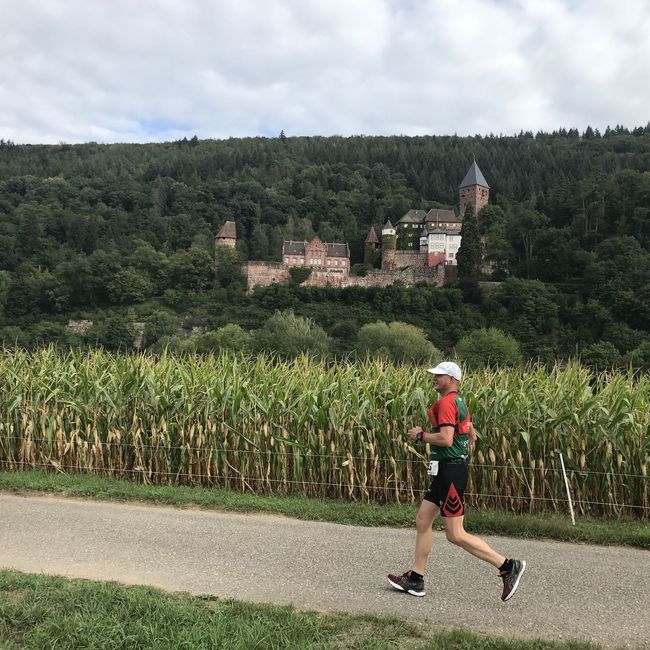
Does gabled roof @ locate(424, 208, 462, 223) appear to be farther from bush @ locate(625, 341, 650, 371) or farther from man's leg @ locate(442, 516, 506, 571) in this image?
man's leg @ locate(442, 516, 506, 571)

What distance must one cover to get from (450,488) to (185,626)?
7.62 ft

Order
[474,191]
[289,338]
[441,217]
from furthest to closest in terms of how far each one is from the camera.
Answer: [474,191], [441,217], [289,338]

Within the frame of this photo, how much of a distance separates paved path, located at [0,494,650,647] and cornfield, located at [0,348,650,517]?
1.48 meters

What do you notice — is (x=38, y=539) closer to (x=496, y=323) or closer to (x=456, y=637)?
(x=456, y=637)

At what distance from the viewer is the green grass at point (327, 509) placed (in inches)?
260

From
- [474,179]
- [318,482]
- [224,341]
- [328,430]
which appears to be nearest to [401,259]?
[474,179]

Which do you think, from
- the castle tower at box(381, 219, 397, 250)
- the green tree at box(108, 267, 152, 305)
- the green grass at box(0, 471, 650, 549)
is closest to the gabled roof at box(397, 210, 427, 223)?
the castle tower at box(381, 219, 397, 250)

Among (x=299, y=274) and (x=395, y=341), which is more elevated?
(x=299, y=274)

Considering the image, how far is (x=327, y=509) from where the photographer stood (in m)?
7.29

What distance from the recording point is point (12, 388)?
32.6 ft

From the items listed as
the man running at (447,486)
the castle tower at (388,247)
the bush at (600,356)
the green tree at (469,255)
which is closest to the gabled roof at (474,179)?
the castle tower at (388,247)

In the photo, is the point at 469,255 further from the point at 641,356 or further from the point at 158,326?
the point at 158,326

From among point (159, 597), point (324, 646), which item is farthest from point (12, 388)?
point (324, 646)

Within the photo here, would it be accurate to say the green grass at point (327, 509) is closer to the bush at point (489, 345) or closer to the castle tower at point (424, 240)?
the bush at point (489, 345)
